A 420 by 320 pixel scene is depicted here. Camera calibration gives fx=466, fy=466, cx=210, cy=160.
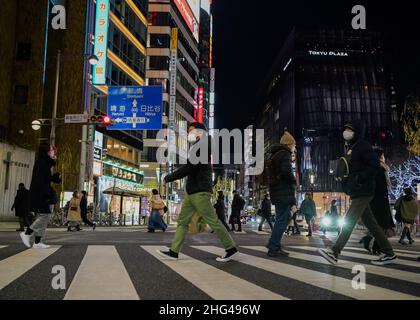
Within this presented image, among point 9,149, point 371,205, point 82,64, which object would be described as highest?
point 82,64

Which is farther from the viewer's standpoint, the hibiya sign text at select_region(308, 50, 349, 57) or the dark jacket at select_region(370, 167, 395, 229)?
the hibiya sign text at select_region(308, 50, 349, 57)

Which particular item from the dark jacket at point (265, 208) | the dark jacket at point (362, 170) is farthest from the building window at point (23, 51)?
the dark jacket at point (362, 170)

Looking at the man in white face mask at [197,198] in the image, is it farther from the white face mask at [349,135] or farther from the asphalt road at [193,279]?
the white face mask at [349,135]

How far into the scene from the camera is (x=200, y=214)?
5.75 metres

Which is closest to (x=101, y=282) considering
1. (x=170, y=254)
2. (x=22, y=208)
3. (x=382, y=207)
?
(x=170, y=254)

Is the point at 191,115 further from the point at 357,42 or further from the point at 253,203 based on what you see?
the point at 253,203

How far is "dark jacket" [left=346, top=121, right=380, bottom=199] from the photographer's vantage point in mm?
5742

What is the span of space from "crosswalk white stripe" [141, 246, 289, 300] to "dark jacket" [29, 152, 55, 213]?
262 cm

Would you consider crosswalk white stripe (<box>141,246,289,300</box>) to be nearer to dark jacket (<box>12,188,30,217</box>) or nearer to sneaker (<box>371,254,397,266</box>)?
sneaker (<box>371,254,397,266</box>)

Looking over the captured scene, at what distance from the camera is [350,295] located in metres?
3.49

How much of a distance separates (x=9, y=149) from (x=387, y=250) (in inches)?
878

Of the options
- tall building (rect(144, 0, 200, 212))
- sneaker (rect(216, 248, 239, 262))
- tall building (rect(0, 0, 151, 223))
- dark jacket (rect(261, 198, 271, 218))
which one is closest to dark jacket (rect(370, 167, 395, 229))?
sneaker (rect(216, 248, 239, 262))
